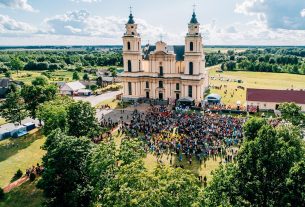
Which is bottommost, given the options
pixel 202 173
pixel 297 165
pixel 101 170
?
pixel 202 173

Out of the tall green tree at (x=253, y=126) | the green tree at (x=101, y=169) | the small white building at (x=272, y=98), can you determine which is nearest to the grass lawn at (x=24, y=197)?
the green tree at (x=101, y=169)

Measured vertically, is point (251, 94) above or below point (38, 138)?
above

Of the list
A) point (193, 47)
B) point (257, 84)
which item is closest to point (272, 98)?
point (193, 47)

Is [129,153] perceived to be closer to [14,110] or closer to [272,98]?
[14,110]

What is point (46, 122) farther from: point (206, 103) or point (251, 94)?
point (251, 94)

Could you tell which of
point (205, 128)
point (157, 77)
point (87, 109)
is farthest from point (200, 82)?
point (87, 109)

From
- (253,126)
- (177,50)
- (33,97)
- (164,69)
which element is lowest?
(253,126)
